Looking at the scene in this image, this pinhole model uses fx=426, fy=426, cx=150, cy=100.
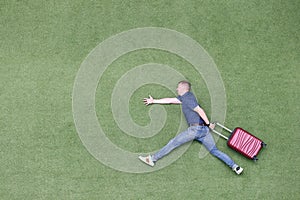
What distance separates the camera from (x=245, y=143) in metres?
4.66

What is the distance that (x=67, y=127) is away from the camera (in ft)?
15.5

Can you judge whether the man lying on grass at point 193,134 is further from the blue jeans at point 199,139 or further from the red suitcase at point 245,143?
the red suitcase at point 245,143

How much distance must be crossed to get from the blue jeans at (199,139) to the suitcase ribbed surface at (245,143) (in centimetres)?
16

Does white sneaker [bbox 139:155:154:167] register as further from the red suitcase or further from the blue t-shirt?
the red suitcase

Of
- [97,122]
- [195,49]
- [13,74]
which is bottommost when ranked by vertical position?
[97,122]

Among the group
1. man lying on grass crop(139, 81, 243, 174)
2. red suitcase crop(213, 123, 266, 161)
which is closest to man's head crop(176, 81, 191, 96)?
man lying on grass crop(139, 81, 243, 174)

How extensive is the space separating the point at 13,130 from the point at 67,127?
592 millimetres

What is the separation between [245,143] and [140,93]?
1.29 m

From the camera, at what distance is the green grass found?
462cm

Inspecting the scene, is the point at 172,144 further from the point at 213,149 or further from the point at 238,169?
the point at 238,169

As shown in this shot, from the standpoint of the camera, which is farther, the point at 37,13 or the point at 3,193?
the point at 37,13

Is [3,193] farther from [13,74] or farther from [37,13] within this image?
[37,13]

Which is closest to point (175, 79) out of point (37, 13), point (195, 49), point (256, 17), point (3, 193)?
point (195, 49)

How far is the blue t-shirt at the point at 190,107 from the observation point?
4.65 meters
